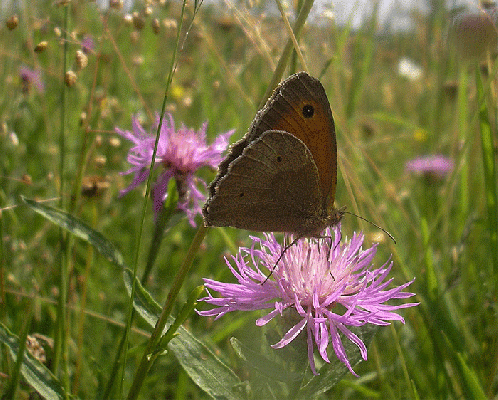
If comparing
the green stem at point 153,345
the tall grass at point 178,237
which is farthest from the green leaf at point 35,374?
the green stem at point 153,345

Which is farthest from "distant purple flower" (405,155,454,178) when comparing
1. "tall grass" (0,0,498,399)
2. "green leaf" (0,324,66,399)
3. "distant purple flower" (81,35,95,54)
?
"green leaf" (0,324,66,399)

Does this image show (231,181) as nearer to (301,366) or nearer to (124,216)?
(301,366)

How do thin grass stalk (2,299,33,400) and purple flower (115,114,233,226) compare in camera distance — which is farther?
purple flower (115,114,233,226)

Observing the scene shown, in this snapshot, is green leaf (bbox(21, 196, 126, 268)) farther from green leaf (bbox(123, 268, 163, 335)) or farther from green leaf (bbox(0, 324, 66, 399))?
green leaf (bbox(0, 324, 66, 399))

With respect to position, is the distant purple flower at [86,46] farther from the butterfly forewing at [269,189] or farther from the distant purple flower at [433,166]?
the distant purple flower at [433,166]

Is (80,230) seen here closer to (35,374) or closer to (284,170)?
(35,374)

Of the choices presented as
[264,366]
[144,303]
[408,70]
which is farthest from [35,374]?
[408,70]
